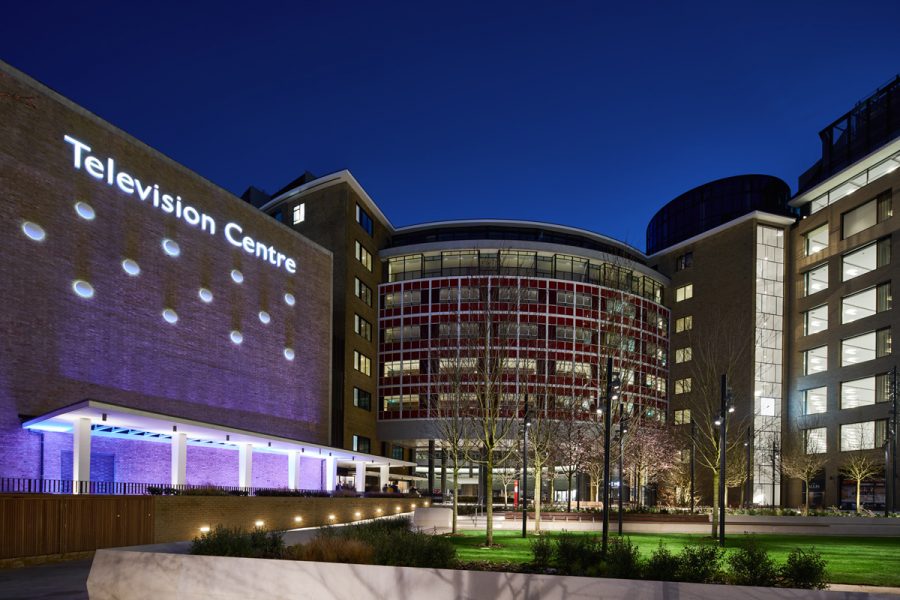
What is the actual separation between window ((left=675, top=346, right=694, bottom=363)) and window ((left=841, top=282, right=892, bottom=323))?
16886 mm

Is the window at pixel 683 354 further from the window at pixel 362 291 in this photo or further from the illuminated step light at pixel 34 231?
the illuminated step light at pixel 34 231

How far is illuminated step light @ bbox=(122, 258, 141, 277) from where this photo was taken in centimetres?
3531

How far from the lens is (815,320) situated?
74625 millimetres

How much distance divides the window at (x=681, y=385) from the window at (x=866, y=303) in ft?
50.9

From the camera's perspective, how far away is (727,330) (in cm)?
7569

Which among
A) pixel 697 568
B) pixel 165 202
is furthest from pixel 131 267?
pixel 697 568

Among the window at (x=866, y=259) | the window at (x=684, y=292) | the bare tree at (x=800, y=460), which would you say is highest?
the window at (x=866, y=259)

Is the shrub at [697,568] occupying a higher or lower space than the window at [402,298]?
lower

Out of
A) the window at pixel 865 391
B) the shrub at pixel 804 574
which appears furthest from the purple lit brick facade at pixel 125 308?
the window at pixel 865 391

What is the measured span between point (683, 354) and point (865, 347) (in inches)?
772

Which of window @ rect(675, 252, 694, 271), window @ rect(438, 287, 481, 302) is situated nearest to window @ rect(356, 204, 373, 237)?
window @ rect(438, 287, 481, 302)

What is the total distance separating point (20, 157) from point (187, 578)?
22.7m

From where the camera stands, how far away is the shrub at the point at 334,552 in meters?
13.9

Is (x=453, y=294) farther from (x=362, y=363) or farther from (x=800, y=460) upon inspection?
(x=800, y=460)
